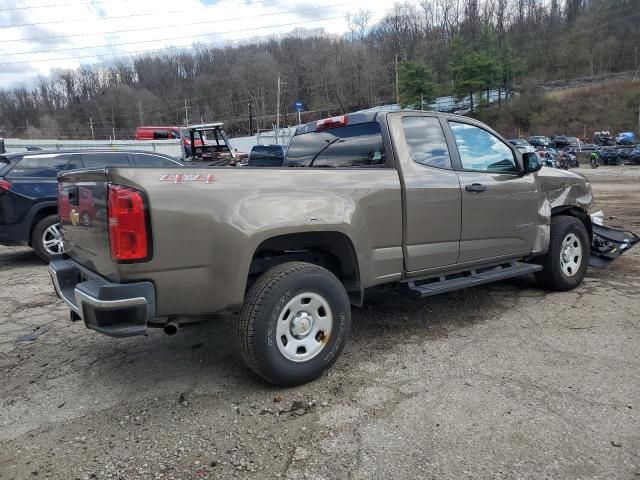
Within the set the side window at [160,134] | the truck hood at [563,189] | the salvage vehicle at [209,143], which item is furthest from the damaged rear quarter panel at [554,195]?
the side window at [160,134]

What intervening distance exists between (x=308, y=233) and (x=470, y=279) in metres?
1.73

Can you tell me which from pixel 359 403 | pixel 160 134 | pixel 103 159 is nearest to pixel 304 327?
pixel 359 403

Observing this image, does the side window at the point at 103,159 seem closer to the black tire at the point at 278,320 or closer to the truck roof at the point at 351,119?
the truck roof at the point at 351,119

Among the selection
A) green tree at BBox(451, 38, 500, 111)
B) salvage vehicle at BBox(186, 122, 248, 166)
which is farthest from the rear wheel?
green tree at BBox(451, 38, 500, 111)

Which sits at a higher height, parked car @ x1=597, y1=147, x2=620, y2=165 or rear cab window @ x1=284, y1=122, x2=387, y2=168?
rear cab window @ x1=284, y1=122, x2=387, y2=168

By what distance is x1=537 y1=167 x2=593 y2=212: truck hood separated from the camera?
5.18 m

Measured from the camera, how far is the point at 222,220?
9.89 feet

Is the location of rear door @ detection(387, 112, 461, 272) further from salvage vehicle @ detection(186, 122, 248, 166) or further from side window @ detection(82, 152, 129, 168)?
salvage vehicle @ detection(186, 122, 248, 166)

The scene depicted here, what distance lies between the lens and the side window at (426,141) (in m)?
4.14

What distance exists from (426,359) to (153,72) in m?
117

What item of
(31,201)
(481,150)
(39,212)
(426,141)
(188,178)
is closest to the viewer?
(188,178)

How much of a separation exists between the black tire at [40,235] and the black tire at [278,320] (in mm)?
5527

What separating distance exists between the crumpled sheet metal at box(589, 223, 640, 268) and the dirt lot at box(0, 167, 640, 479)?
116 centimetres

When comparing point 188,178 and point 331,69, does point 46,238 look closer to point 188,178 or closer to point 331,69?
point 188,178
